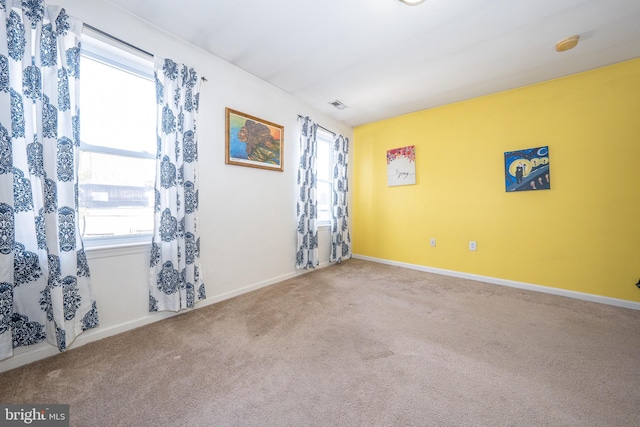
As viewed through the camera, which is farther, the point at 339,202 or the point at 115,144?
the point at 339,202

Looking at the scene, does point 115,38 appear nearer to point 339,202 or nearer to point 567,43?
point 339,202

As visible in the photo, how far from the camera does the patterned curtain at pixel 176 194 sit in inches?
79.6

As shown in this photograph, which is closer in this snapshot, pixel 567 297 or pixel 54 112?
pixel 54 112

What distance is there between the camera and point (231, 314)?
→ 2.19 m

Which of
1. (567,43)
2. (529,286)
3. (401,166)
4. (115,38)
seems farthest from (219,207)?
(529,286)

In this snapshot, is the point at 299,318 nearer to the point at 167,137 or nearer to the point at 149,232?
the point at 149,232

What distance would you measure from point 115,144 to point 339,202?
2.93m

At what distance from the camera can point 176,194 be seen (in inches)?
81.9

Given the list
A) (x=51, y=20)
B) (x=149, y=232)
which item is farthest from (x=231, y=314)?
(x=51, y=20)

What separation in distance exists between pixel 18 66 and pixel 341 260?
3902 millimetres

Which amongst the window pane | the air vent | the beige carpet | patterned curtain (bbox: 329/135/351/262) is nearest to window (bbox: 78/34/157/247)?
the window pane

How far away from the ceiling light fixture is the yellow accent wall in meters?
0.75

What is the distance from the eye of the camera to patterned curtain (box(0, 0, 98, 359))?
1.37 meters

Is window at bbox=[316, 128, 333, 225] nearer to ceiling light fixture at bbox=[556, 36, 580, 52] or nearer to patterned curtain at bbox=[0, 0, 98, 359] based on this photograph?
ceiling light fixture at bbox=[556, 36, 580, 52]
